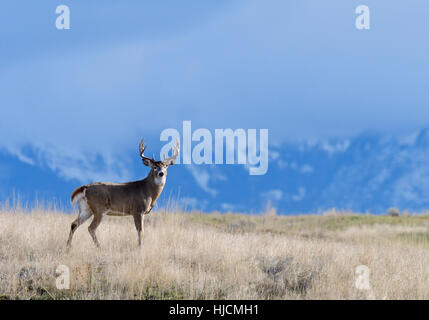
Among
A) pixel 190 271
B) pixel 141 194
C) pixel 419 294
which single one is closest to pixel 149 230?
pixel 141 194

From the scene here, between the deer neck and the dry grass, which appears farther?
the deer neck

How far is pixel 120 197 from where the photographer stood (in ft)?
34.3

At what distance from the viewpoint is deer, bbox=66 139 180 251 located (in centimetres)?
1039

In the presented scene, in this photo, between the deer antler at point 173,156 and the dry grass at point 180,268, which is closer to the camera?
the dry grass at point 180,268

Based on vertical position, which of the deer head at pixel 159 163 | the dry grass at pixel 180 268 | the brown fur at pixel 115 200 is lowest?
the dry grass at pixel 180 268

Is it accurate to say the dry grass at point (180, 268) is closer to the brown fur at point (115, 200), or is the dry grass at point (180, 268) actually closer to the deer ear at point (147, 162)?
the brown fur at point (115, 200)

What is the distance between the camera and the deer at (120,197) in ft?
34.1

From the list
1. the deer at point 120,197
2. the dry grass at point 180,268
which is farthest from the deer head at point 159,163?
the dry grass at point 180,268

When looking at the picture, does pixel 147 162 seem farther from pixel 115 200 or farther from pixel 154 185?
pixel 115 200

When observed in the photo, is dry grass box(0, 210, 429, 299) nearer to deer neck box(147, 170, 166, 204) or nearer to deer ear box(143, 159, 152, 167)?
deer neck box(147, 170, 166, 204)

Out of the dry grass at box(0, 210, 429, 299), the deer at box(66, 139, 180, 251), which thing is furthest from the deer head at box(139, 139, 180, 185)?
the dry grass at box(0, 210, 429, 299)

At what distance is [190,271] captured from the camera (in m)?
9.43

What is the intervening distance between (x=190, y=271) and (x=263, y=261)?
170cm

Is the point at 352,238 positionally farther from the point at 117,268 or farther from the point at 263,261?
the point at 117,268
